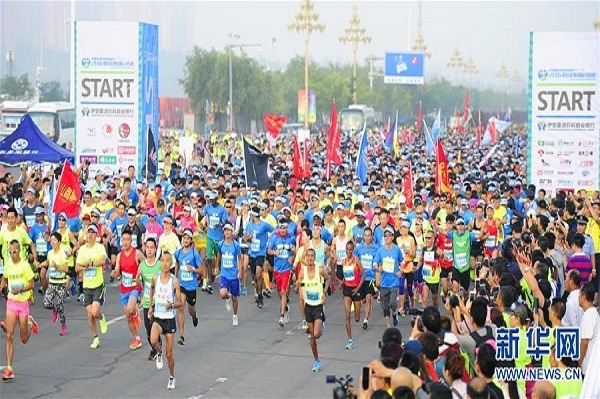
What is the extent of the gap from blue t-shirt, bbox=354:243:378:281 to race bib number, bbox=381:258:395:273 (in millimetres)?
290

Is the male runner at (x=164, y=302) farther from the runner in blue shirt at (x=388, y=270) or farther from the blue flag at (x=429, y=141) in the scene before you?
the blue flag at (x=429, y=141)

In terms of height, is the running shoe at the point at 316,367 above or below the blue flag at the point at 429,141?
below

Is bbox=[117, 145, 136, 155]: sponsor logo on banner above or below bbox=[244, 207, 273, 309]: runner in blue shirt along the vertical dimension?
above

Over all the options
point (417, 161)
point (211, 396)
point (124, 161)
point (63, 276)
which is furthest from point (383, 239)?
point (417, 161)

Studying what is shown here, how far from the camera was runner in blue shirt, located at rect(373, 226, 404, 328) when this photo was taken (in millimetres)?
18734

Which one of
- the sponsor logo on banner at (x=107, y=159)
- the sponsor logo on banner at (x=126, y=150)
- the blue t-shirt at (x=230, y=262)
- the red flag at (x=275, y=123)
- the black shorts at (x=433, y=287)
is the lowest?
the black shorts at (x=433, y=287)

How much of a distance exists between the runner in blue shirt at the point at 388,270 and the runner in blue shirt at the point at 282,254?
4.75 feet

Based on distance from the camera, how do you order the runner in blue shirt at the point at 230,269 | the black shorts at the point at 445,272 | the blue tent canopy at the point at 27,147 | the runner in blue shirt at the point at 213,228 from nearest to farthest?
the runner in blue shirt at the point at 230,269, the black shorts at the point at 445,272, the runner in blue shirt at the point at 213,228, the blue tent canopy at the point at 27,147

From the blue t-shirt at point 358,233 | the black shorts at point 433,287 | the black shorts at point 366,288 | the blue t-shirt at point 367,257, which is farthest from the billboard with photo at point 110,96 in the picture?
the black shorts at point 366,288

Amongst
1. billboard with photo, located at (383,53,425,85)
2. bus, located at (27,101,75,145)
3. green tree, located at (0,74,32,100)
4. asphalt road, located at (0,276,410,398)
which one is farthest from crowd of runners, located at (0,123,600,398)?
green tree, located at (0,74,32,100)

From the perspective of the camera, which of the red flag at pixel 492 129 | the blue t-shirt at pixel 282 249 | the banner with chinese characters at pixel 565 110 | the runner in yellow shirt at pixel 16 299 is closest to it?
the runner in yellow shirt at pixel 16 299

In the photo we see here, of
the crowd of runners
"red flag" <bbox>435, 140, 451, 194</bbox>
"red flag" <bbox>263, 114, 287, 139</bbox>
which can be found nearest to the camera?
the crowd of runners

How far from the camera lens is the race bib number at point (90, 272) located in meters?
17.7

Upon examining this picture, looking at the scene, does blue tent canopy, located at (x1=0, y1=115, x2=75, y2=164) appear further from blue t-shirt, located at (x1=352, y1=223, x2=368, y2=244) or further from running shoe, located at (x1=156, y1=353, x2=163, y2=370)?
running shoe, located at (x1=156, y1=353, x2=163, y2=370)
